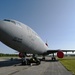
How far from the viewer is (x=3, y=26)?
1900 cm

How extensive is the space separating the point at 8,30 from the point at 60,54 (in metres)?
19.7

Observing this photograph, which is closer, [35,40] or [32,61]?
[35,40]

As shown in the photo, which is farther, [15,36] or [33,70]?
[15,36]

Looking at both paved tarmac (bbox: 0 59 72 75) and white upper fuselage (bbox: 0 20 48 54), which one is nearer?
paved tarmac (bbox: 0 59 72 75)

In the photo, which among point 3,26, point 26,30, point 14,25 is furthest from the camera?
point 26,30

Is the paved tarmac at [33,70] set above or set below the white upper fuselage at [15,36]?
below

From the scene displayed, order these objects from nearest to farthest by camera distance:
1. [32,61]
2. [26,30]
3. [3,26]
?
[3,26] < [26,30] < [32,61]

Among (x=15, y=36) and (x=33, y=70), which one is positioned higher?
(x=15, y=36)

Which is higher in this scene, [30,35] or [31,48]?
[30,35]

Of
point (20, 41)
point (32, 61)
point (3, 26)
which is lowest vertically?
point (32, 61)

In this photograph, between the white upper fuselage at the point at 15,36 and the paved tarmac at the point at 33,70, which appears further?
the white upper fuselage at the point at 15,36

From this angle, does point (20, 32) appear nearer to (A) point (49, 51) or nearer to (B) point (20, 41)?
(B) point (20, 41)

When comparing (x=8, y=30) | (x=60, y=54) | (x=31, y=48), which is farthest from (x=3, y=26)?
(x=60, y=54)

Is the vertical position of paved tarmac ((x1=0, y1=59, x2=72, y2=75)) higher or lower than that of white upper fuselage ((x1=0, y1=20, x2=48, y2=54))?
lower
